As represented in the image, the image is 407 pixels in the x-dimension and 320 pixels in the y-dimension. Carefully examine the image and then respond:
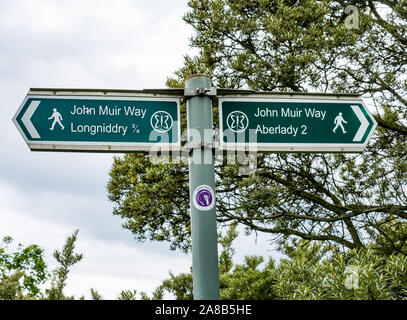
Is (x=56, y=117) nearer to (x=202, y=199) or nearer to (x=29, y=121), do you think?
(x=29, y=121)

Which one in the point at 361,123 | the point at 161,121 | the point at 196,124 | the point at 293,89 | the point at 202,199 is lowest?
the point at 202,199

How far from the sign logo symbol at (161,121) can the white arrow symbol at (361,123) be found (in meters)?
1.33

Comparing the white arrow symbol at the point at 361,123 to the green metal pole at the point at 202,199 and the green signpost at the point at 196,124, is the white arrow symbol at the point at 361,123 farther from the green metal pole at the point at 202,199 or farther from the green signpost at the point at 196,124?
the green metal pole at the point at 202,199

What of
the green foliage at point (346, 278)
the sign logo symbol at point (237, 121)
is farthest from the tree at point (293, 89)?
the sign logo symbol at point (237, 121)

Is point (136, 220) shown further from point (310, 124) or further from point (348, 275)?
point (310, 124)

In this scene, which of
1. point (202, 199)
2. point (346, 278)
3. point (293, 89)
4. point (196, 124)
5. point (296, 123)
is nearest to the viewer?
point (202, 199)

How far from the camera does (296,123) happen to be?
131 inches

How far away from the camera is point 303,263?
224 inches

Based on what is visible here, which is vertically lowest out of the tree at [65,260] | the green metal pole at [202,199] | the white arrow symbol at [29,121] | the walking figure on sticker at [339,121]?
the green metal pole at [202,199]

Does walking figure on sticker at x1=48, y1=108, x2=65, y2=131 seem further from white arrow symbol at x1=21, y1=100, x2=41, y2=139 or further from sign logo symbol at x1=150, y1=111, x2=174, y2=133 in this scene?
sign logo symbol at x1=150, y1=111, x2=174, y2=133

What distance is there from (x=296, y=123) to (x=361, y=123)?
1.62ft

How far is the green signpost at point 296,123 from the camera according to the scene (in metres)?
3.18

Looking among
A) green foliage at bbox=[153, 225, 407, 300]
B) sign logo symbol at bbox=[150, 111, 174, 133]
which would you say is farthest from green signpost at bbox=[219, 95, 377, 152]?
green foliage at bbox=[153, 225, 407, 300]

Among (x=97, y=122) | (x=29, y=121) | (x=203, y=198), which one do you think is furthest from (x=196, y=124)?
(x=29, y=121)
